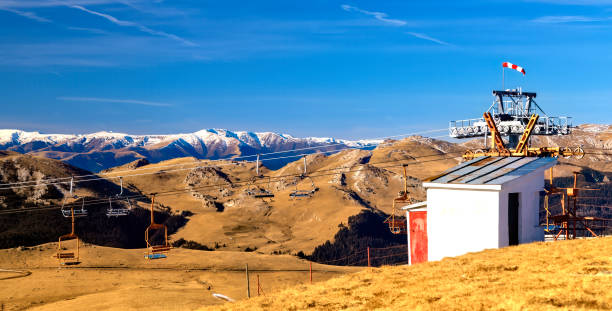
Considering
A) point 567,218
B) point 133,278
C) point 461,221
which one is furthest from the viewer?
point 133,278

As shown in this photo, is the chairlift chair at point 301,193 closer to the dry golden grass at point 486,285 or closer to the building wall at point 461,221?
the building wall at point 461,221

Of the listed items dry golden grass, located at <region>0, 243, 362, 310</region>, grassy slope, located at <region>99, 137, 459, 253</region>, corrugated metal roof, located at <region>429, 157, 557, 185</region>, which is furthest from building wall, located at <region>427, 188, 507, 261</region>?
grassy slope, located at <region>99, 137, 459, 253</region>

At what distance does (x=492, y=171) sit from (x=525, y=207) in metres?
3.20

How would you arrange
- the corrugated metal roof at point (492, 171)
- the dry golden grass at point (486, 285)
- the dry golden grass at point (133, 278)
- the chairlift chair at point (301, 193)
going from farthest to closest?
1. the chairlift chair at point (301, 193)
2. the dry golden grass at point (133, 278)
3. the corrugated metal roof at point (492, 171)
4. the dry golden grass at point (486, 285)

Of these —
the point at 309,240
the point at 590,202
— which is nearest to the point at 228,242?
the point at 309,240

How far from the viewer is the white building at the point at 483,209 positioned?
29734mm

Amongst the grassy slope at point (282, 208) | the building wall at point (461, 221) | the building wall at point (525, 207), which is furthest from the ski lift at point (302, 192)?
the building wall at point (525, 207)

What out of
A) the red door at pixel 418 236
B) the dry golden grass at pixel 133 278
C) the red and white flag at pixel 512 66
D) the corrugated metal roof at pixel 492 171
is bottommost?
the dry golden grass at pixel 133 278

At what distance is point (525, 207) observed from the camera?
31.8 meters

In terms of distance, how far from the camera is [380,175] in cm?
14000

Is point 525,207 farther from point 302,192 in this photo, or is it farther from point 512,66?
point 302,192

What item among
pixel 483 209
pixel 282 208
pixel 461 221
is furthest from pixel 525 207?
pixel 282 208

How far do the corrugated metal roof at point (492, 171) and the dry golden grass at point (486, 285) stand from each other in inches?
192

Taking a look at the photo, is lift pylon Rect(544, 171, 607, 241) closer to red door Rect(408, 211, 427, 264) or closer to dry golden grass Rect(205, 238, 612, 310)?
dry golden grass Rect(205, 238, 612, 310)
